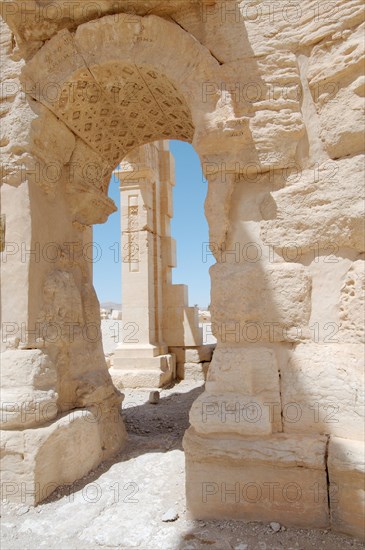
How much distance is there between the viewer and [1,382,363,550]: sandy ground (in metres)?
2.09

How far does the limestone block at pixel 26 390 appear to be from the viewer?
2596 mm

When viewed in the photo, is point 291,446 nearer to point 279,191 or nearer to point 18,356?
point 279,191

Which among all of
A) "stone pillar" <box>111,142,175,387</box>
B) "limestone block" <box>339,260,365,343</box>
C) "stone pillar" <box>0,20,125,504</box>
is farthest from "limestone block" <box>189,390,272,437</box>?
"stone pillar" <box>111,142,175,387</box>

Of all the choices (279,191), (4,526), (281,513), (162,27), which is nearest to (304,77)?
(279,191)

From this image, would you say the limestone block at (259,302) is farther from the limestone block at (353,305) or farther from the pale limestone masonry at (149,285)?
the pale limestone masonry at (149,285)

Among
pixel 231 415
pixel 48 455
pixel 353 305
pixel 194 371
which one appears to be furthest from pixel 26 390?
pixel 194 371

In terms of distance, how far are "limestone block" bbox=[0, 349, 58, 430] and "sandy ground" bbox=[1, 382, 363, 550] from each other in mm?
527

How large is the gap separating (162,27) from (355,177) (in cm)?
160

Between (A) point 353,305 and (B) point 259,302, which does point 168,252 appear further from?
(A) point 353,305

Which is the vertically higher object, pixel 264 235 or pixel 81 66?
pixel 81 66

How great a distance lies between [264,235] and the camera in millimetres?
2445

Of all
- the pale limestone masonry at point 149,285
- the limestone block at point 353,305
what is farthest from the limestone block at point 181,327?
the limestone block at point 353,305

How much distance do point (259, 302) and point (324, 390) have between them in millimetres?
605

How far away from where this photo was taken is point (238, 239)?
8.24ft
